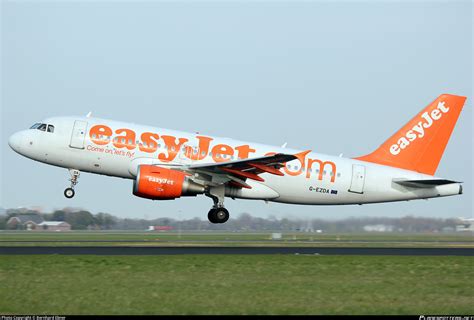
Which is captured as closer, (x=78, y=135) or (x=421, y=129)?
(x=78, y=135)

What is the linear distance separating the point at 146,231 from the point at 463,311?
45.2m

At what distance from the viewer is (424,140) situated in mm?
37812

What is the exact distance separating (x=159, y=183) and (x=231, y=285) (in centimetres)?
1397

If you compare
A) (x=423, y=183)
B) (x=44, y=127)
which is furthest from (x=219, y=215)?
(x=423, y=183)

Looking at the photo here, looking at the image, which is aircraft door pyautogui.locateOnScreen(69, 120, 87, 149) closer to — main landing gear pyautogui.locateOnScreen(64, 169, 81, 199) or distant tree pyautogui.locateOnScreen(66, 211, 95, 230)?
main landing gear pyautogui.locateOnScreen(64, 169, 81, 199)

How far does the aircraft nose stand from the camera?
1374 inches

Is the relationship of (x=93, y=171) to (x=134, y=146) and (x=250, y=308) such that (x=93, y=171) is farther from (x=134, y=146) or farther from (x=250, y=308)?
(x=250, y=308)

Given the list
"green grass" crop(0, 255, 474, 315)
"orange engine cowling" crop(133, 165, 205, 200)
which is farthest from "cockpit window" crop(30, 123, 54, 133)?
"green grass" crop(0, 255, 474, 315)

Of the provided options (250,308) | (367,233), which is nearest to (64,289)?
(250,308)

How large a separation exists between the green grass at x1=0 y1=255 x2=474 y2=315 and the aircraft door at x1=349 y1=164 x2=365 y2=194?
11.9 meters

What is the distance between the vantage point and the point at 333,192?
1431 inches

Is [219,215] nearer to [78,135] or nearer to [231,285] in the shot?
[78,135]

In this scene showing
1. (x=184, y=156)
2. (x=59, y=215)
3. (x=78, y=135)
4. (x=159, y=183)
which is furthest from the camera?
(x=59, y=215)

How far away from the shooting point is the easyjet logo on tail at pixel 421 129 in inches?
1487
